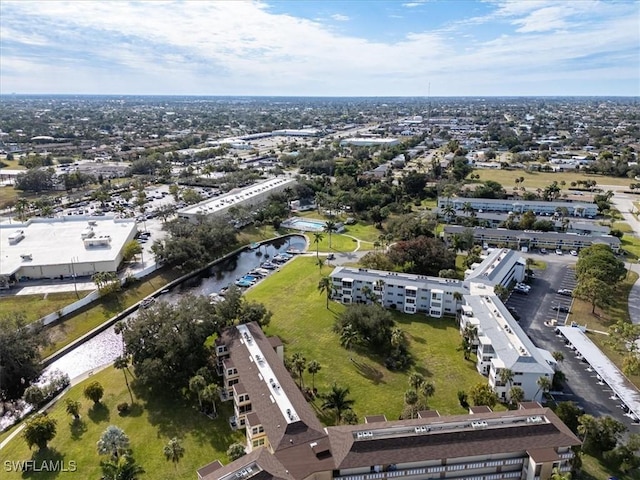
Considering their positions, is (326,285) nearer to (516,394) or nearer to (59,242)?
(516,394)

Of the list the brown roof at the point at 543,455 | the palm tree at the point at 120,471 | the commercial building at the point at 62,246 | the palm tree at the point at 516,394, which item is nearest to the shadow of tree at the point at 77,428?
the palm tree at the point at 120,471

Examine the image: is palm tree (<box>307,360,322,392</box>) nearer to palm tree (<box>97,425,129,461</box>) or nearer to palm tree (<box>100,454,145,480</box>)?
palm tree (<box>97,425,129,461</box>)

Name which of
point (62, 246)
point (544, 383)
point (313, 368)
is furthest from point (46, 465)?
point (62, 246)

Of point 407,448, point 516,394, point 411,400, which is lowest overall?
point 516,394

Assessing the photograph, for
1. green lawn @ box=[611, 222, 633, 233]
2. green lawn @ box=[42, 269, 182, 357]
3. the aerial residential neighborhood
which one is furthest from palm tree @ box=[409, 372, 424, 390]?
green lawn @ box=[611, 222, 633, 233]

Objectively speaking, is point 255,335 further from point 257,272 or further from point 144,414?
point 257,272
